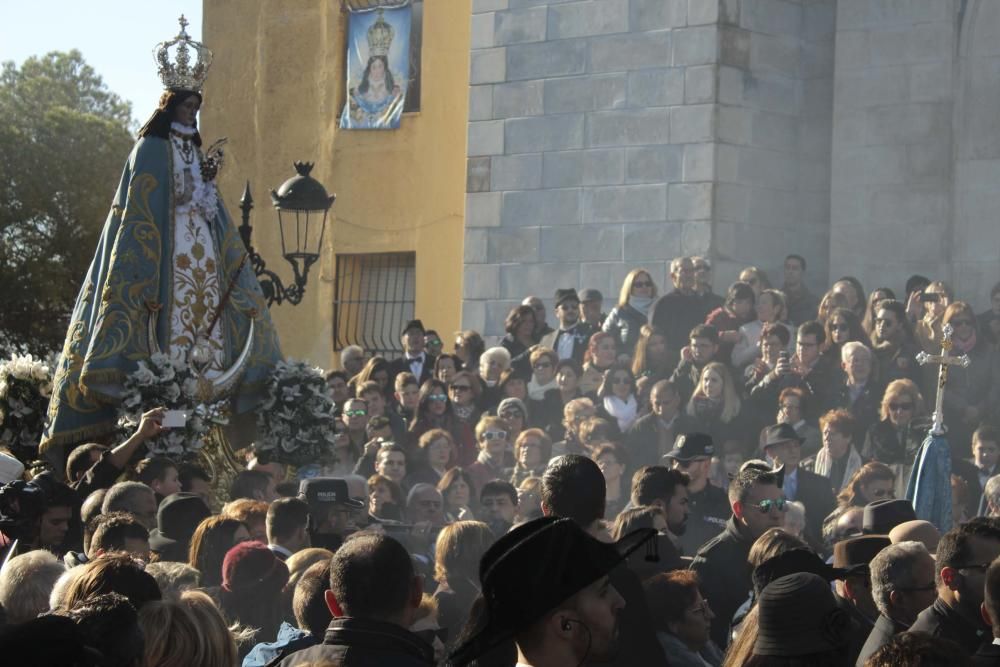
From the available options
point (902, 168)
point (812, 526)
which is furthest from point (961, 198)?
point (812, 526)

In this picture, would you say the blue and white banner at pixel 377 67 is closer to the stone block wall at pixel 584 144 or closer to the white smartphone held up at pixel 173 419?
the stone block wall at pixel 584 144

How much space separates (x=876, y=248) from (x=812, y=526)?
5.96 m

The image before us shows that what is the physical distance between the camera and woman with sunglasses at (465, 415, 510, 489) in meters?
11.9

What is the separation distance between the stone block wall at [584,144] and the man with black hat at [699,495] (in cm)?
636

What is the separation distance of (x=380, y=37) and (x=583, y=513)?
51.0 feet

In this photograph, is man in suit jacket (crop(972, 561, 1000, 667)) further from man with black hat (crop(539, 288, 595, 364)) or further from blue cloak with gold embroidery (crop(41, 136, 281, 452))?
man with black hat (crop(539, 288, 595, 364))

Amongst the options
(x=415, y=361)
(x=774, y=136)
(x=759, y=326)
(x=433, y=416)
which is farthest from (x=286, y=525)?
(x=774, y=136)

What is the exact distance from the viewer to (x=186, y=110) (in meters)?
9.83

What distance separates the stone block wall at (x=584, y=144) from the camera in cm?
1538

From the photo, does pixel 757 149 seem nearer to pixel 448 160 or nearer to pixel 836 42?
pixel 836 42

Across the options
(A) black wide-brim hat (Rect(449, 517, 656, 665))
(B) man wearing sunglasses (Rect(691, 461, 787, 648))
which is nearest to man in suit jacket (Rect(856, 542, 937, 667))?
(B) man wearing sunglasses (Rect(691, 461, 787, 648))

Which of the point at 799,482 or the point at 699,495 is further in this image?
the point at 799,482

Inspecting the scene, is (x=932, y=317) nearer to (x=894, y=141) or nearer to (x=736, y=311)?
(x=736, y=311)

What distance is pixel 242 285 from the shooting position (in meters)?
10.1
